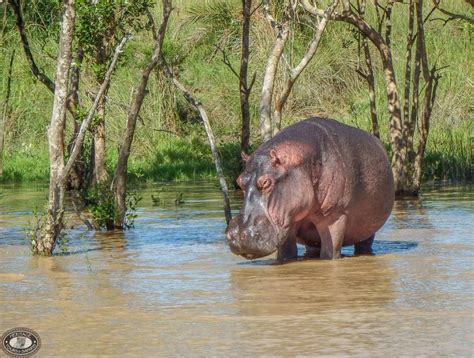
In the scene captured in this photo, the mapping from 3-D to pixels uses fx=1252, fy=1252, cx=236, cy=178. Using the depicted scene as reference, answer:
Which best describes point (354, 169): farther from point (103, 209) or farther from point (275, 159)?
point (103, 209)

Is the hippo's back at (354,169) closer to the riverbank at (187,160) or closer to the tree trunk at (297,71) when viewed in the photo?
the tree trunk at (297,71)

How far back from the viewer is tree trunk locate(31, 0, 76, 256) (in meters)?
9.49

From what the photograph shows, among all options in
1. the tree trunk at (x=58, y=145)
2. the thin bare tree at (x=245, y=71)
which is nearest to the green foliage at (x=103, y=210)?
the tree trunk at (x=58, y=145)

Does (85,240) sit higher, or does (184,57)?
(184,57)

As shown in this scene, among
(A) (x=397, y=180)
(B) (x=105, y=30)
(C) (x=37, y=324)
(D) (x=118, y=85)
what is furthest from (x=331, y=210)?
(D) (x=118, y=85)

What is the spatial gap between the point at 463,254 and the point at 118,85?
11.1 metres

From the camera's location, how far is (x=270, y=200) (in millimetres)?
8352

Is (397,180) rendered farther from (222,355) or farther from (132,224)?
(222,355)

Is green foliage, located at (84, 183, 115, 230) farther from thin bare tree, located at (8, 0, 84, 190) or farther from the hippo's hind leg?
the hippo's hind leg

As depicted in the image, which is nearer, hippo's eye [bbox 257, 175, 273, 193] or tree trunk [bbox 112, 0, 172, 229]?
hippo's eye [bbox 257, 175, 273, 193]

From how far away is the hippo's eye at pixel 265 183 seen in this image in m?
8.33

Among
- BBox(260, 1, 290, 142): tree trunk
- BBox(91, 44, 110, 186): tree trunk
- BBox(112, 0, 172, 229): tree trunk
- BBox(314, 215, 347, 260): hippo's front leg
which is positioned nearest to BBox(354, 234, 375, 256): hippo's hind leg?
BBox(314, 215, 347, 260): hippo's front leg

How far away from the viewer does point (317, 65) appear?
2045 cm

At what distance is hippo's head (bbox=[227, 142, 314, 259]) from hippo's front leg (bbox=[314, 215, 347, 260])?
338mm
